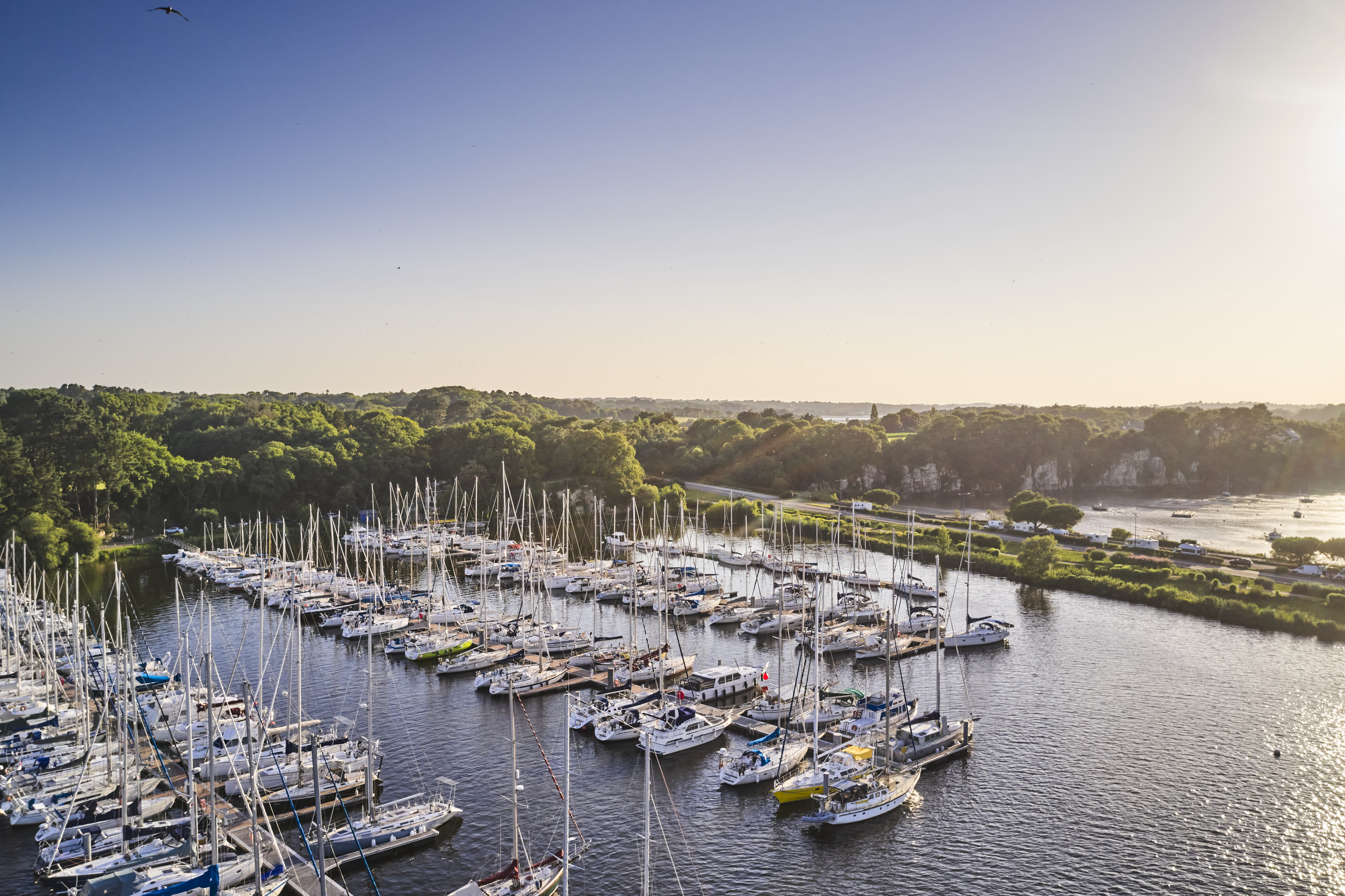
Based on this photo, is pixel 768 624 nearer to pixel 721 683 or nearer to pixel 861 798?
Answer: pixel 721 683

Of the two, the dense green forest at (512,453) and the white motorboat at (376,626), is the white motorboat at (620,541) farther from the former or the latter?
the white motorboat at (376,626)

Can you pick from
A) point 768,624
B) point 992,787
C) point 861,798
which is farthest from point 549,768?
point 768,624

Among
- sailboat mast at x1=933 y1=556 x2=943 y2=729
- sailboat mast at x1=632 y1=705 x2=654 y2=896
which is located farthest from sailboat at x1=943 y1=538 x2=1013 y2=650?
sailboat mast at x1=632 y1=705 x2=654 y2=896

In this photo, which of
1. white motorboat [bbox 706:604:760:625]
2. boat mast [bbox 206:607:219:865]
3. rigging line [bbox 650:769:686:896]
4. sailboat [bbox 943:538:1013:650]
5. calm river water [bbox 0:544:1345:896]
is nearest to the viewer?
boat mast [bbox 206:607:219:865]

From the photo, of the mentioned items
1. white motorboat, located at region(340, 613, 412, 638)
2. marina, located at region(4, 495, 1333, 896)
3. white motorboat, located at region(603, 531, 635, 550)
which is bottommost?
marina, located at region(4, 495, 1333, 896)

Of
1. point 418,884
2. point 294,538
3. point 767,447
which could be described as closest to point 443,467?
point 294,538

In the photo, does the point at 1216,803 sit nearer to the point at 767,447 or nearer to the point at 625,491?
the point at 625,491

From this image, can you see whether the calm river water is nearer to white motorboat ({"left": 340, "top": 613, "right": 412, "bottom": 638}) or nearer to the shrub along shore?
white motorboat ({"left": 340, "top": 613, "right": 412, "bottom": 638})
